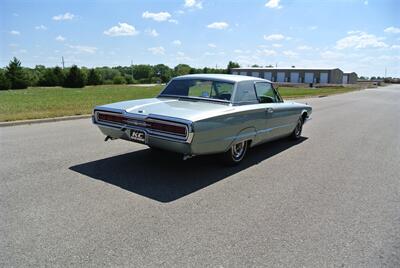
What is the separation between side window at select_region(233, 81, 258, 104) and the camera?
18.0 ft

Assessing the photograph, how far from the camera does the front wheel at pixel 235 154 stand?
5348 millimetres

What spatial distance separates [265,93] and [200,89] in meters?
1.42

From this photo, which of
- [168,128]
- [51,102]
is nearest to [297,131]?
[168,128]

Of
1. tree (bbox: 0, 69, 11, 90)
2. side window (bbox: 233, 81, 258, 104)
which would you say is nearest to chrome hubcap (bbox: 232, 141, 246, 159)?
side window (bbox: 233, 81, 258, 104)

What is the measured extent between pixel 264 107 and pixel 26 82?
4365 centimetres

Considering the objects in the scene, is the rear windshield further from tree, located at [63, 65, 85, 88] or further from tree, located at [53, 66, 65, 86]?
tree, located at [53, 66, 65, 86]

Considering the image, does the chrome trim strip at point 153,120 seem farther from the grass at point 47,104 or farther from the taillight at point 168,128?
the grass at point 47,104

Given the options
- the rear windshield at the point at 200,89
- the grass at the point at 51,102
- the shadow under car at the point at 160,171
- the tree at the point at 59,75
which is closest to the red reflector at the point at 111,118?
the shadow under car at the point at 160,171

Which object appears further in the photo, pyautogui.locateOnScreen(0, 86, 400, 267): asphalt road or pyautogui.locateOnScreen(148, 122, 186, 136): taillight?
pyautogui.locateOnScreen(148, 122, 186, 136): taillight

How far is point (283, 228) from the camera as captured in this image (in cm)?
340

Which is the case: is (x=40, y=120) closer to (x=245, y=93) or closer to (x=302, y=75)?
(x=245, y=93)

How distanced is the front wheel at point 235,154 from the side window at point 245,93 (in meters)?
0.74

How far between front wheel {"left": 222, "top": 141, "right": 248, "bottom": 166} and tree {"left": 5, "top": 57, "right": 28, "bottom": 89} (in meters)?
43.1

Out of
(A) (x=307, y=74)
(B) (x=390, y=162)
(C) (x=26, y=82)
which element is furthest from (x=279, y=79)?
(B) (x=390, y=162)
